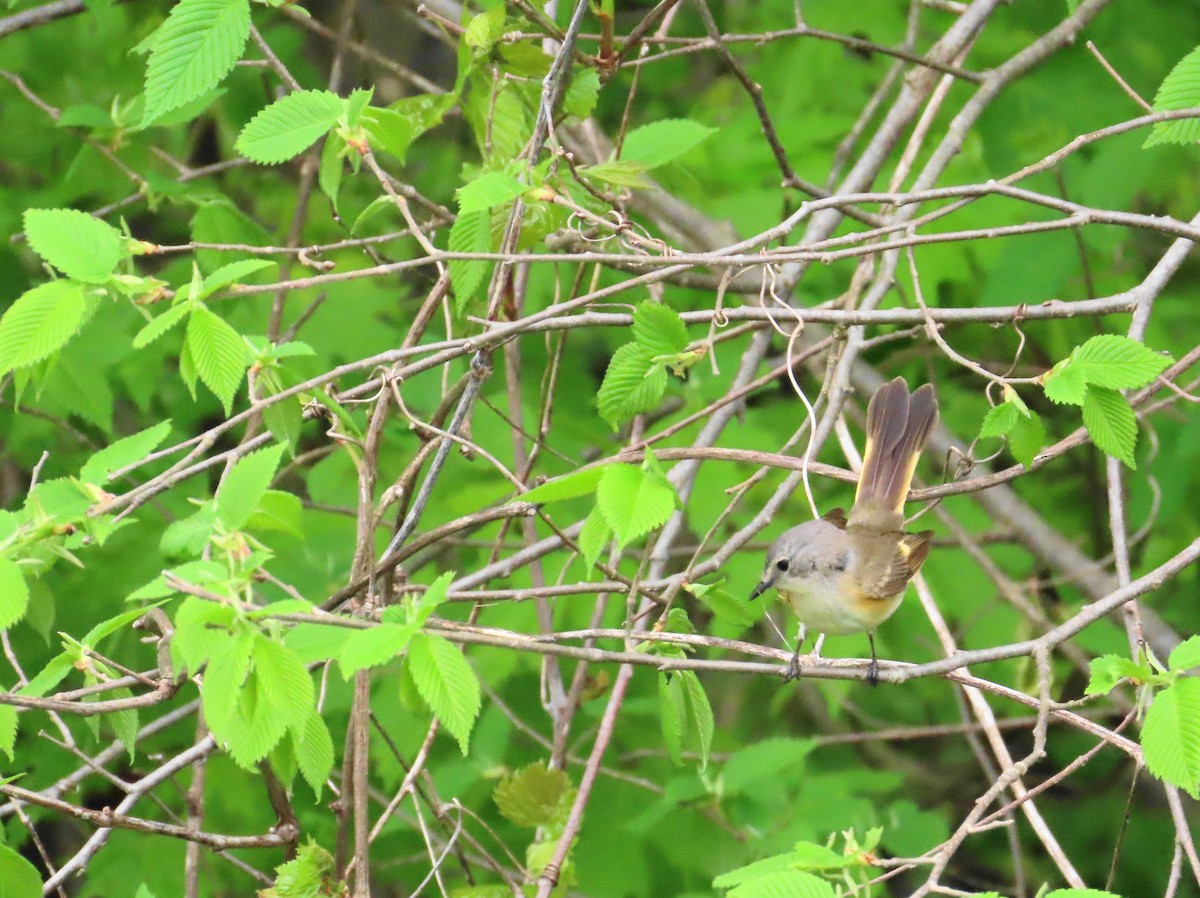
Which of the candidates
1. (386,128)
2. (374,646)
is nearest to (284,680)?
(374,646)

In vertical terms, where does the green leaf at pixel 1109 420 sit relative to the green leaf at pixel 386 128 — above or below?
below

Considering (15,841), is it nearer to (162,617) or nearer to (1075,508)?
(162,617)

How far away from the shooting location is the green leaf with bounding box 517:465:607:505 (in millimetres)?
→ 1942

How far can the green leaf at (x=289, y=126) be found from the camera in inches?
86.8

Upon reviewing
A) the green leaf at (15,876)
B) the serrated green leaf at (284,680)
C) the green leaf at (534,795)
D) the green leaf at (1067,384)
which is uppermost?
the green leaf at (1067,384)

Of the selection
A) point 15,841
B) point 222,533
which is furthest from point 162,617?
point 15,841

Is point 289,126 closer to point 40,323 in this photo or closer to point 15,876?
point 40,323

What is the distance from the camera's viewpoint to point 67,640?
2158 millimetres

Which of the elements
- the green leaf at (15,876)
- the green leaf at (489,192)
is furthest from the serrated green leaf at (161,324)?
the green leaf at (15,876)

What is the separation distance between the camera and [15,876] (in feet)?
7.25

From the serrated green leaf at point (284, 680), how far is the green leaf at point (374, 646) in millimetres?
72

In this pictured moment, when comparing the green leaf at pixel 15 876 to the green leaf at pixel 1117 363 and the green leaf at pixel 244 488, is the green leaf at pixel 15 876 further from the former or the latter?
the green leaf at pixel 1117 363

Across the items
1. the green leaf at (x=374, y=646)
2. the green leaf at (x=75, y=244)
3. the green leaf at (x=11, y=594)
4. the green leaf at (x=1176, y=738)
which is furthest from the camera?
the green leaf at (x=75, y=244)

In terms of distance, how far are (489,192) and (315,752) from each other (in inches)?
37.0
